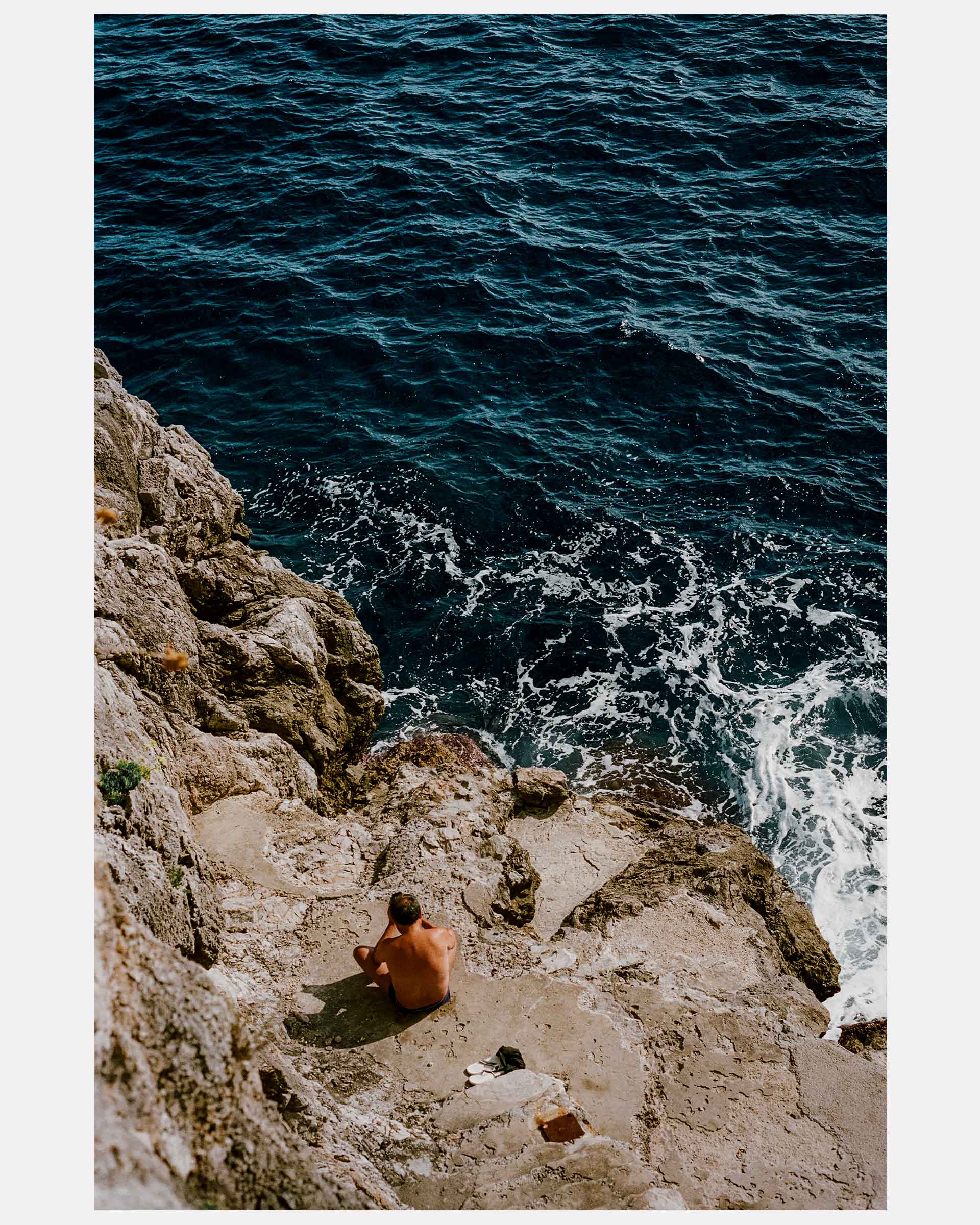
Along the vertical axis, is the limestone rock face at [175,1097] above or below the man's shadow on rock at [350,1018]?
above

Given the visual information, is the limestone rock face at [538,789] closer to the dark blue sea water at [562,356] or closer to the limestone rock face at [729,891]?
the dark blue sea water at [562,356]

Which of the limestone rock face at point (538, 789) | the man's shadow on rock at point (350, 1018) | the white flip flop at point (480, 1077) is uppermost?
the white flip flop at point (480, 1077)

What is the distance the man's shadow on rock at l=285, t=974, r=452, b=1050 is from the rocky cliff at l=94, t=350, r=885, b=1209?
0.14 feet

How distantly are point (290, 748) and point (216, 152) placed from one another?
24.9 m

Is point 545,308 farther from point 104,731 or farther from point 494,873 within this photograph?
point 104,731

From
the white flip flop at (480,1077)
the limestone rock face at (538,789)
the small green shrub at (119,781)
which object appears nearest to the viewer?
the small green shrub at (119,781)

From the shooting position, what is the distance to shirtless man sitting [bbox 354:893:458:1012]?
9.70 m

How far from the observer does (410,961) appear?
31.8 feet

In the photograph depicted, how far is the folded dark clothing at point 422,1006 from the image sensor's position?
392 inches

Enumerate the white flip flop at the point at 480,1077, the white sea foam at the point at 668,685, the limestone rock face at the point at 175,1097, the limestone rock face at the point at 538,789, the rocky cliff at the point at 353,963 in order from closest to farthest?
the limestone rock face at the point at 175,1097, the rocky cliff at the point at 353,963, the white flip flop at the point at 480,1077, the limestone rock face at the point at 538,789, the white sea foam at the point at 668,685

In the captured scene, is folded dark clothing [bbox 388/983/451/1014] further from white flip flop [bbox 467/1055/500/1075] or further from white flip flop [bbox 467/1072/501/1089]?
white flip flop [bbox 467/1072/501/1089]

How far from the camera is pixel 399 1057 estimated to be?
9.48 metres

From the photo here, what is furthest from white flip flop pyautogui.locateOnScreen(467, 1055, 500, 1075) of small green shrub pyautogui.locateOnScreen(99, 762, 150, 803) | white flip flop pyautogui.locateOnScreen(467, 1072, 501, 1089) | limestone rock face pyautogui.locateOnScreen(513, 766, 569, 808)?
limestone rock face pyautogui.locateOnScreen(513, 766, 569, 808)

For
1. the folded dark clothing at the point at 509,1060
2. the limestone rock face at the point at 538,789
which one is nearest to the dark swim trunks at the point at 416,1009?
the folded dark clothing at the point at 509,1060
